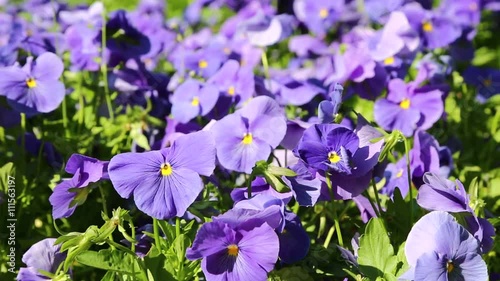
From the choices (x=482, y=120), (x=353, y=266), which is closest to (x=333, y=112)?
(x=353, y=266)

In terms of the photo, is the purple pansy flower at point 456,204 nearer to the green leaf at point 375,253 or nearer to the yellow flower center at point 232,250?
the green leaf at point 375,253

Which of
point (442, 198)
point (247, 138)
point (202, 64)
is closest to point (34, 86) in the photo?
point (247, 138)

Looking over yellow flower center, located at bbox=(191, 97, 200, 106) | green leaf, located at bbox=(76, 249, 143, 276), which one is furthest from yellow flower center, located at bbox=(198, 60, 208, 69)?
green leaf, located at bbox=(76, 249, 143, 276)

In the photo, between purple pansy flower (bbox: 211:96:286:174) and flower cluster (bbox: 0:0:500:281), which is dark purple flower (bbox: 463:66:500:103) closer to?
flower cluster (bbox: 0:0:500:281)

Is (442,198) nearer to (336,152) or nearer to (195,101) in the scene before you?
(336,152)

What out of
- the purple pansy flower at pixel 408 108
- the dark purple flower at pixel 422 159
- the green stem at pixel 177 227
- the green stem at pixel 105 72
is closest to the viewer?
the green stem at pixel 177 227

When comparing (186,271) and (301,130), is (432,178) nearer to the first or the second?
(301,130)

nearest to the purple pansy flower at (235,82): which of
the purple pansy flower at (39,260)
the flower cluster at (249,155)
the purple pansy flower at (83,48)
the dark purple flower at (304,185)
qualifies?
the flower cluster at (249,155)
